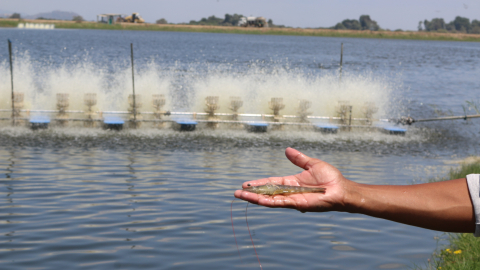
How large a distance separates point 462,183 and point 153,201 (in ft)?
26.3

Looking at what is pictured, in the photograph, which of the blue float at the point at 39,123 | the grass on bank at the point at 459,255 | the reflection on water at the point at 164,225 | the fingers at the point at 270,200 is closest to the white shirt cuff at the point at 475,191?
the fingers at the point at 270,200

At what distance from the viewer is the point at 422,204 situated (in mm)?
2941

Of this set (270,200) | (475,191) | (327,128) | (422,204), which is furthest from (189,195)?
(327,128)

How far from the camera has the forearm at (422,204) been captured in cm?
282

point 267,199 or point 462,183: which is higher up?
point 462,183

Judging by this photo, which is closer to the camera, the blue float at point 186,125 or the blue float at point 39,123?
the blue float at point 39,123

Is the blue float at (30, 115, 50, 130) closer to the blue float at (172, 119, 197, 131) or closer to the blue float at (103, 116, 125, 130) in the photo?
the blue float at (103, 116, 125, 130)

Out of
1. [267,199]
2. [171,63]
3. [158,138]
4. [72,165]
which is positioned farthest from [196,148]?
[171,63]

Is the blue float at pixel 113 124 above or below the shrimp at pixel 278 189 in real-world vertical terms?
below

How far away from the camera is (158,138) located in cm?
1769

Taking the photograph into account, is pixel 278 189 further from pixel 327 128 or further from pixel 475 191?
pixel 327 128

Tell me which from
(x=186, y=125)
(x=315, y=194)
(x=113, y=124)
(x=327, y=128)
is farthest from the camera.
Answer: (x=327, y=128)

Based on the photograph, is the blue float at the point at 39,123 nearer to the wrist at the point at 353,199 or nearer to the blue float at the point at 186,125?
the blue float at the point at 186,125

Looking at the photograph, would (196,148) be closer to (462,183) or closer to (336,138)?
(336,138)
